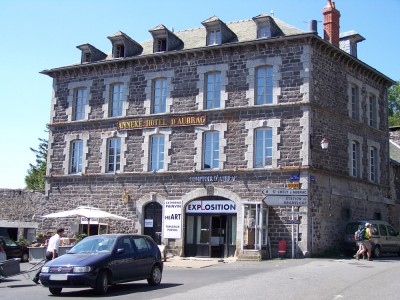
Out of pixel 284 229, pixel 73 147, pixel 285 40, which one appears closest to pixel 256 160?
pixel 284 229

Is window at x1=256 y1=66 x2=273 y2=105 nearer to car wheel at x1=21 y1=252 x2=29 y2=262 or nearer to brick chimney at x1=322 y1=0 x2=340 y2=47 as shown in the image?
brick chimney at x1=322 y1=0 x2=340 y2=47

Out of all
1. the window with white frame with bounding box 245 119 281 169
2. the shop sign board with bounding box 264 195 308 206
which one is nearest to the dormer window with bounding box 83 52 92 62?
the window with white frame with bounding box 245 119 281 169

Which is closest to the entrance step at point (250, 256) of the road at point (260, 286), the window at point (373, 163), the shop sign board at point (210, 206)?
the shop sign board at point (210, 206)

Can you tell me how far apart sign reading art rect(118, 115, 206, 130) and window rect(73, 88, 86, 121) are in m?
2.73

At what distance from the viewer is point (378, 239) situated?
77.9 feet

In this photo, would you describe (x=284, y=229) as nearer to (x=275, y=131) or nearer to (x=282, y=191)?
(x=282, y=191)

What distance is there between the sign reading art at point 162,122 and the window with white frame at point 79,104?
273cm

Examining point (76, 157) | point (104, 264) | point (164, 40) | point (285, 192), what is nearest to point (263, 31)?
point (164, 40)

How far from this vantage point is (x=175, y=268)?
69.7ft

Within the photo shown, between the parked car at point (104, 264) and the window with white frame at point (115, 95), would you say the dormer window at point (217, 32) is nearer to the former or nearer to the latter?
the window with white frame at point (115, 95)

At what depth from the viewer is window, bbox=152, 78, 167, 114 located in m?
27.3

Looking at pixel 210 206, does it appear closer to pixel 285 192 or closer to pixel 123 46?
pixel 285 192

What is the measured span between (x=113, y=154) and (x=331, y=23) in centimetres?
1231

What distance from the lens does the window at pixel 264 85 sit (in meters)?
24.9
